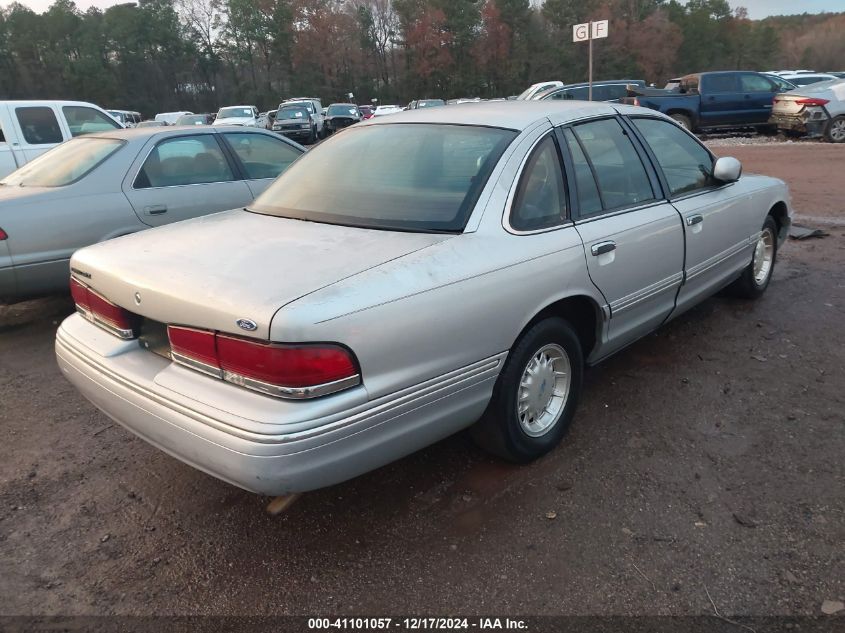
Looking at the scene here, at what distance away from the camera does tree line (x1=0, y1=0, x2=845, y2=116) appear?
192 feet

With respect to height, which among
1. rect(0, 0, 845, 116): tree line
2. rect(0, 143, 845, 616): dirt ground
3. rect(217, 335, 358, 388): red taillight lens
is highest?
rect(0, 0, 845, 116): tree line

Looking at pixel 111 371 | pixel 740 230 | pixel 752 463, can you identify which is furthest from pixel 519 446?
pixel 740 230

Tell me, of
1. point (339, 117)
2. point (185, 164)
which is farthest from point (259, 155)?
point (339, 117)

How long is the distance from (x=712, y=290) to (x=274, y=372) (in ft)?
10.7

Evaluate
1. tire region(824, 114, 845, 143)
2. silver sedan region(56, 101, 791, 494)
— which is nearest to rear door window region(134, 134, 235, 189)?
silver sedan region(56, 101, 791, 494)

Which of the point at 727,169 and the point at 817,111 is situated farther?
the point at 817,111

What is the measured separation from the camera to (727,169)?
13.0ft

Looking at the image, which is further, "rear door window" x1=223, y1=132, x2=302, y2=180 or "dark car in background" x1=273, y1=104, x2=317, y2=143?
"dark car in background" x1=273, y1=104, x2=317, y2=143

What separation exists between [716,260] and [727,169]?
56cm

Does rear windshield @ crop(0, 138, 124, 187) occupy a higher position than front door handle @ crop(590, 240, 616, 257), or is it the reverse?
rear windshield @ crop(0, 138, 124, 187)

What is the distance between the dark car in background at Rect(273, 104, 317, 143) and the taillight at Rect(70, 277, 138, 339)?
78.1 feet

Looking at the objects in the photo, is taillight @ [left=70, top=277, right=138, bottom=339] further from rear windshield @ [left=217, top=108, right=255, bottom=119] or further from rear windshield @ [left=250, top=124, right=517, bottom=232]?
rear windshield @ [left=217, top=108, right=255, bottom=119]

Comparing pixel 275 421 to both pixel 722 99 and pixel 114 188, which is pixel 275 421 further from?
pixel 722 99

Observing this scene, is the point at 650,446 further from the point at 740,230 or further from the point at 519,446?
the point at 740,230
